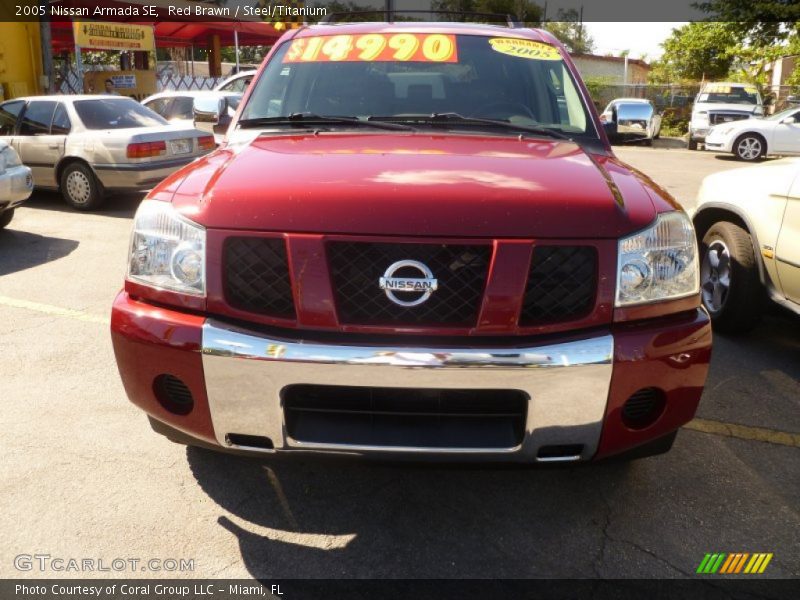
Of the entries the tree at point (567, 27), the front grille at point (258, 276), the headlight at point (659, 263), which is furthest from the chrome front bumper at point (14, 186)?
the tree at point (567, 27)

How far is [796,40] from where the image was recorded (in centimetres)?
2525

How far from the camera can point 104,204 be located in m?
9.62

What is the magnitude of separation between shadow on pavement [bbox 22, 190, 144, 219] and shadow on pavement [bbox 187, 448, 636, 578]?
6872 millimetres

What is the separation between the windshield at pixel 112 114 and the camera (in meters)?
9.16

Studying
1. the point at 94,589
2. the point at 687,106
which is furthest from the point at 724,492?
the point at 687,106

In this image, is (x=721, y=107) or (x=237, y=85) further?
(x=721, y=107)

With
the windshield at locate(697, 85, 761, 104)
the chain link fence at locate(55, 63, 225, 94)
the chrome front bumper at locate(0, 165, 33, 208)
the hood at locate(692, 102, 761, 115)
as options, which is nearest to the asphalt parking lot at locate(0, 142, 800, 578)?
the chrome front bumper at locate(0, 165, 33, 208)

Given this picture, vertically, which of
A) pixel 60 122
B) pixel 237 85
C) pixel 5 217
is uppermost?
pixel 237 85

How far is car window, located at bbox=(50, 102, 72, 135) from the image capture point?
9102mm

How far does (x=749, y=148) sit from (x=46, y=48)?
16.6 m

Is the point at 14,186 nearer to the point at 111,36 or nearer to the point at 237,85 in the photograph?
the point at 237,85

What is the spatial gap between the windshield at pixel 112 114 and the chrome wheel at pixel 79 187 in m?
0.65

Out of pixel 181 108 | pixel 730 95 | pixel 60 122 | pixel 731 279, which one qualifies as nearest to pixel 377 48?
pixel 731 279

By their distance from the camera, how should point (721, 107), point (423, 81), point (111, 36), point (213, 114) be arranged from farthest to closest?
point (721, 107) < point (111, 36) < point (213, 114) < point (423, 81)
